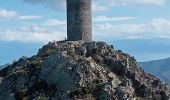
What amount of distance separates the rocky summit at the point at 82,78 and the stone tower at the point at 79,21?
9.16 feet

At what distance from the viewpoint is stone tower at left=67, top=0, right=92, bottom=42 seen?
77500 millimetres

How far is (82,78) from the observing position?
213 feet

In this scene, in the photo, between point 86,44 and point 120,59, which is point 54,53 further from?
point 120,59

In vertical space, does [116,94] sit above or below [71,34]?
below

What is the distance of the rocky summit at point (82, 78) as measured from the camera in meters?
64.0

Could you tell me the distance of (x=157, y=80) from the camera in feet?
235

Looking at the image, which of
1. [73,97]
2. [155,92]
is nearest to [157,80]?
[155,92]

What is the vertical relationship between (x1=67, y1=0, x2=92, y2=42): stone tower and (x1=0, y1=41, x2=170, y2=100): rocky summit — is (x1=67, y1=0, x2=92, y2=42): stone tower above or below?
above

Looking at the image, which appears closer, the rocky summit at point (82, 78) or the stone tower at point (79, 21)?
the rocky summit at point (82, 78)

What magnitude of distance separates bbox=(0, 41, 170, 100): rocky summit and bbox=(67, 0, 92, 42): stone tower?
9.16 feet

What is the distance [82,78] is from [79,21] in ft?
48.2

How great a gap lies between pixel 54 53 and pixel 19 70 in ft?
18.1

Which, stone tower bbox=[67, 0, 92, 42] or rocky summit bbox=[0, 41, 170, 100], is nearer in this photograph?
rocky summit bbox=[0, 41, 170, 100]

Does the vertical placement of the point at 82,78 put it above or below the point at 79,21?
below
